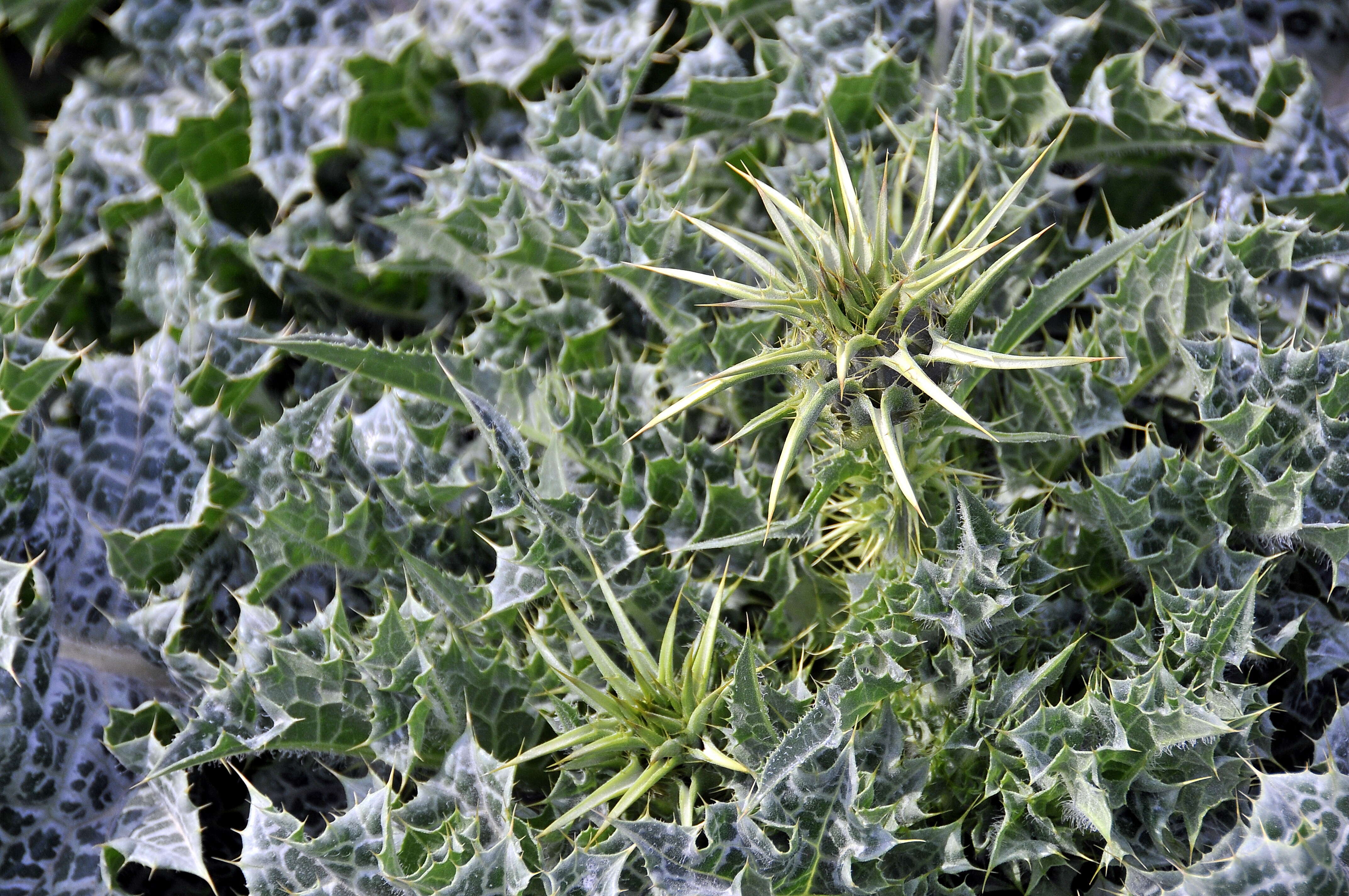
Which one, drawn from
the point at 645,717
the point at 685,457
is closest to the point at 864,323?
the point at 645,717

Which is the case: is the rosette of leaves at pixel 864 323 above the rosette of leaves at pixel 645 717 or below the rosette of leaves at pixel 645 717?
above

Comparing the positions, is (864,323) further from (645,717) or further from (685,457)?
(685,457)

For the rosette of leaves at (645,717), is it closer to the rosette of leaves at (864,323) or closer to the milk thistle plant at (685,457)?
the milk thistle plant at (685,457)

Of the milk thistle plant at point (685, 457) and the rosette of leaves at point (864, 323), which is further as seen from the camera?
the milk thistle plant at point (685, 457)

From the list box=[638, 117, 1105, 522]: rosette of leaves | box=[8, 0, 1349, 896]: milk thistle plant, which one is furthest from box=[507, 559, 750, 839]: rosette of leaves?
box=[638, 117, 1105, 522]: rosette of leaves

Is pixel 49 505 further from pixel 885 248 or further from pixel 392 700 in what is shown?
pixel 885 248

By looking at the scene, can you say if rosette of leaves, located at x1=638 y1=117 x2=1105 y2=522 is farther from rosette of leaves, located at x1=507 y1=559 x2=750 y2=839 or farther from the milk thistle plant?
rosette of leaves, located at x1=507 y1=559 x2=750 y2=839

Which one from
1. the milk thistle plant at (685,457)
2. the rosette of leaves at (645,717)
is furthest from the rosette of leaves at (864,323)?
the rosette of leaves at (645,717)
